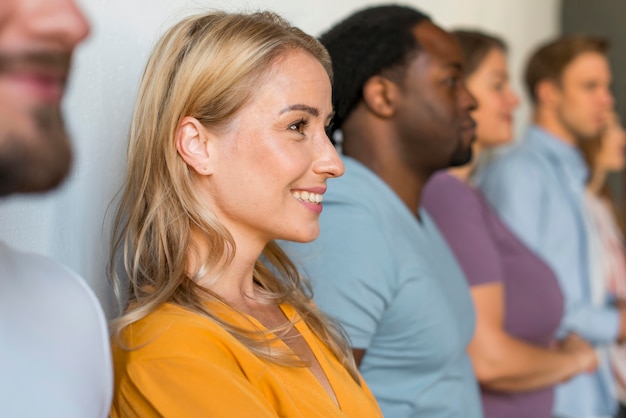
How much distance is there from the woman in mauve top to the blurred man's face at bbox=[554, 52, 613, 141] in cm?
88

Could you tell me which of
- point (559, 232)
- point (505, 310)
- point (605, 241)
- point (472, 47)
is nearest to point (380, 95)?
point (505, 310)

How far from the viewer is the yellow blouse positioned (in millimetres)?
985

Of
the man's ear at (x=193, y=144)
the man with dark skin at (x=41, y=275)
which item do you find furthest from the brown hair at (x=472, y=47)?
the man with dark skin at (x=41, y=275)

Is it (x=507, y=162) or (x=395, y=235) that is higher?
(x=395, y=235)

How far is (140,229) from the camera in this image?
1149 millimetres

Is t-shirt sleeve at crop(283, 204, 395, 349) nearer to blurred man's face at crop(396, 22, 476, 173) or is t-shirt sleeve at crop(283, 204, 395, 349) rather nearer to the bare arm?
blurred man's face at crop(396, 22, 476, 173)

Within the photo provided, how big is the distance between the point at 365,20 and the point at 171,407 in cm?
84

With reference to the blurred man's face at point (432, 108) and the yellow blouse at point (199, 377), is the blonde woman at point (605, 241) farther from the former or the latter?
the yellow blouse at point (199, 377)

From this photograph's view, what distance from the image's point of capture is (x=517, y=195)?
255cm

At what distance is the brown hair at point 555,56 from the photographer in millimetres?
3080

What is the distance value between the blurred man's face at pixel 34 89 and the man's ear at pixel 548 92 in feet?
8.35

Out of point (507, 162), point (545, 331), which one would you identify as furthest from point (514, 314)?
point (507, 162)

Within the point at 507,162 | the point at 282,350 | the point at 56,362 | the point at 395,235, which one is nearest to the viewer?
the point at 56,362

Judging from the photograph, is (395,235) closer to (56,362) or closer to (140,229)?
(140,229)
